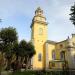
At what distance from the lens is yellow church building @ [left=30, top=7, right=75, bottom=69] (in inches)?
2237

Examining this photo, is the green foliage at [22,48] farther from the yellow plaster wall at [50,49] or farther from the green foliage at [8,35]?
the yellow plaster wall at [50,49]

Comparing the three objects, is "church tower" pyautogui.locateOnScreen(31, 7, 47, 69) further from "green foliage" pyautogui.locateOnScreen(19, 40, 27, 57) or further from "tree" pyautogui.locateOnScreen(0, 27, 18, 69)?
"tree" pyautogui.locateOnScreen(0, 27, 18, 69)

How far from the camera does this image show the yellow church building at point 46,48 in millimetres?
56812

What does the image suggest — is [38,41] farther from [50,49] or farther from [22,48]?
[22,48]

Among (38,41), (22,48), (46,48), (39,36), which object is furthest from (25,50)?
(39,36)

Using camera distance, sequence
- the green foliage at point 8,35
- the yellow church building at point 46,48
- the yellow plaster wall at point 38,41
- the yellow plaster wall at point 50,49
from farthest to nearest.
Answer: the yellow plaster wall at point 50,49
the yellow plaster wall at point 38,41
the yellow church building at point 46,48
the green foliage at point 8,35

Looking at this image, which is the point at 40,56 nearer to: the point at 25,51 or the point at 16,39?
the point at 25,51

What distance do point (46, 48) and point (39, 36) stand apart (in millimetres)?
4265

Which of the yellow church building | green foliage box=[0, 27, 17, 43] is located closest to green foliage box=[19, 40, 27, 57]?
green foliage box=[0, 27, 17, 43]

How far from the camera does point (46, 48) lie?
59.6 metres

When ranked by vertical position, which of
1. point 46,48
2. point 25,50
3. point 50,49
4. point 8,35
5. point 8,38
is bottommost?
point 25,50

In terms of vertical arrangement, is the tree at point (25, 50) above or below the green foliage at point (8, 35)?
below

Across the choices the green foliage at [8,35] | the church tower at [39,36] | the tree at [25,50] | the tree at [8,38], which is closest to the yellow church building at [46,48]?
the church tower at [39,36]

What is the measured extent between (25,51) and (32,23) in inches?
613
